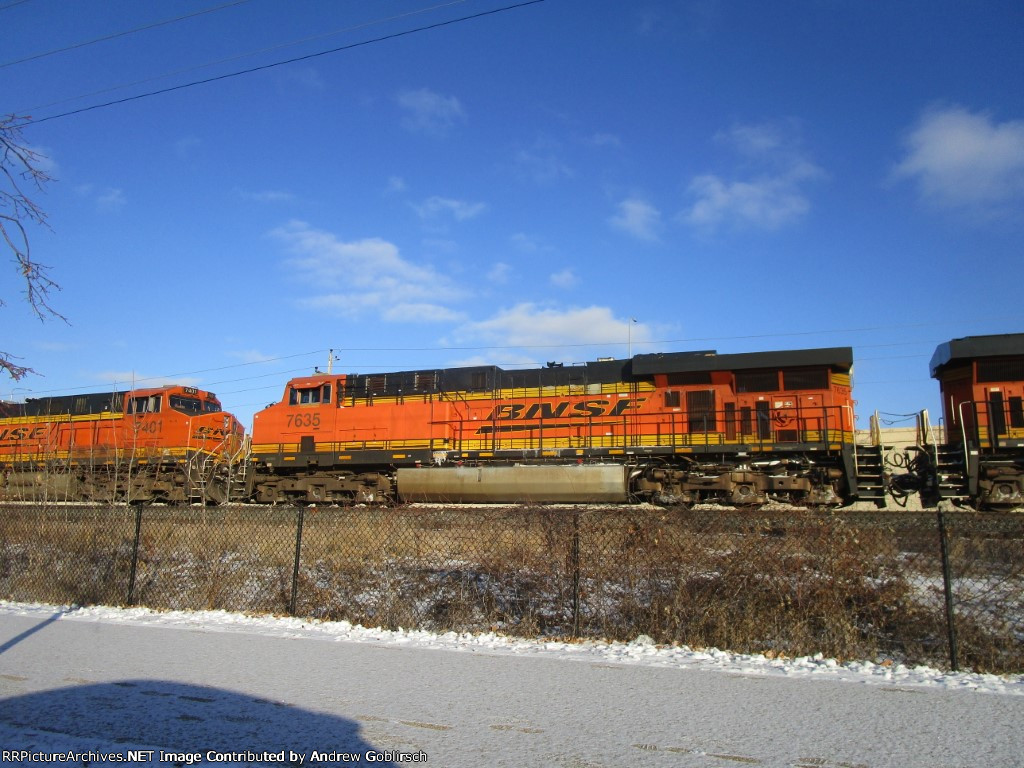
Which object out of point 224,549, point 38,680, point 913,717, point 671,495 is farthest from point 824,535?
point 671,495

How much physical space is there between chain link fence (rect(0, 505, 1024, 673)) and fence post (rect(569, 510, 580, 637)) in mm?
15

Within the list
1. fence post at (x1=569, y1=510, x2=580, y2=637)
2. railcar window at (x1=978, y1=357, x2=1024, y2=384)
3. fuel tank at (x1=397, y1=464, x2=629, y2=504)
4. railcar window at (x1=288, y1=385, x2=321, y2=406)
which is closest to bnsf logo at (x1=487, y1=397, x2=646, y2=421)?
fuel tank at (x1=397, y1=464, x2=629, y2=504)

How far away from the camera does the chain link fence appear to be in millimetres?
5836

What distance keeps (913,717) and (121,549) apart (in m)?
9.91

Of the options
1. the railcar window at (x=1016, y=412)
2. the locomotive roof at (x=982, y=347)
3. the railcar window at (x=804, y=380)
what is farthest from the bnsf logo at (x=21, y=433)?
the railcar window at (x=1016, y=412)

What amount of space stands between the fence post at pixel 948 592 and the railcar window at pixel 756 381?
11.8 metres

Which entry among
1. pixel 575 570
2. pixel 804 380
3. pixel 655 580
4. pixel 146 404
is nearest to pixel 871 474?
pixel 804 380

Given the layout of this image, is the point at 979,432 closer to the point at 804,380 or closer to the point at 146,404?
the point at 804,380

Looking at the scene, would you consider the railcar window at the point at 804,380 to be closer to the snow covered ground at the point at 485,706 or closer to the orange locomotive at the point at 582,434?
the orange locomotive at the point at 582,434

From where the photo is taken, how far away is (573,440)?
18266 millimetres

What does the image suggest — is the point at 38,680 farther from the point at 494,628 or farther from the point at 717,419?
the point at 717,419

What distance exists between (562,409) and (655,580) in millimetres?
12341

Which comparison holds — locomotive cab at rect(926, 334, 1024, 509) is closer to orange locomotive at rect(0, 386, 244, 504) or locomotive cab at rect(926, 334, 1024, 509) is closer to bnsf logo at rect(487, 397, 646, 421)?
bnsf logo at rect(487, 397, 646, 421)

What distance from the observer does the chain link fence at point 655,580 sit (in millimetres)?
5836
